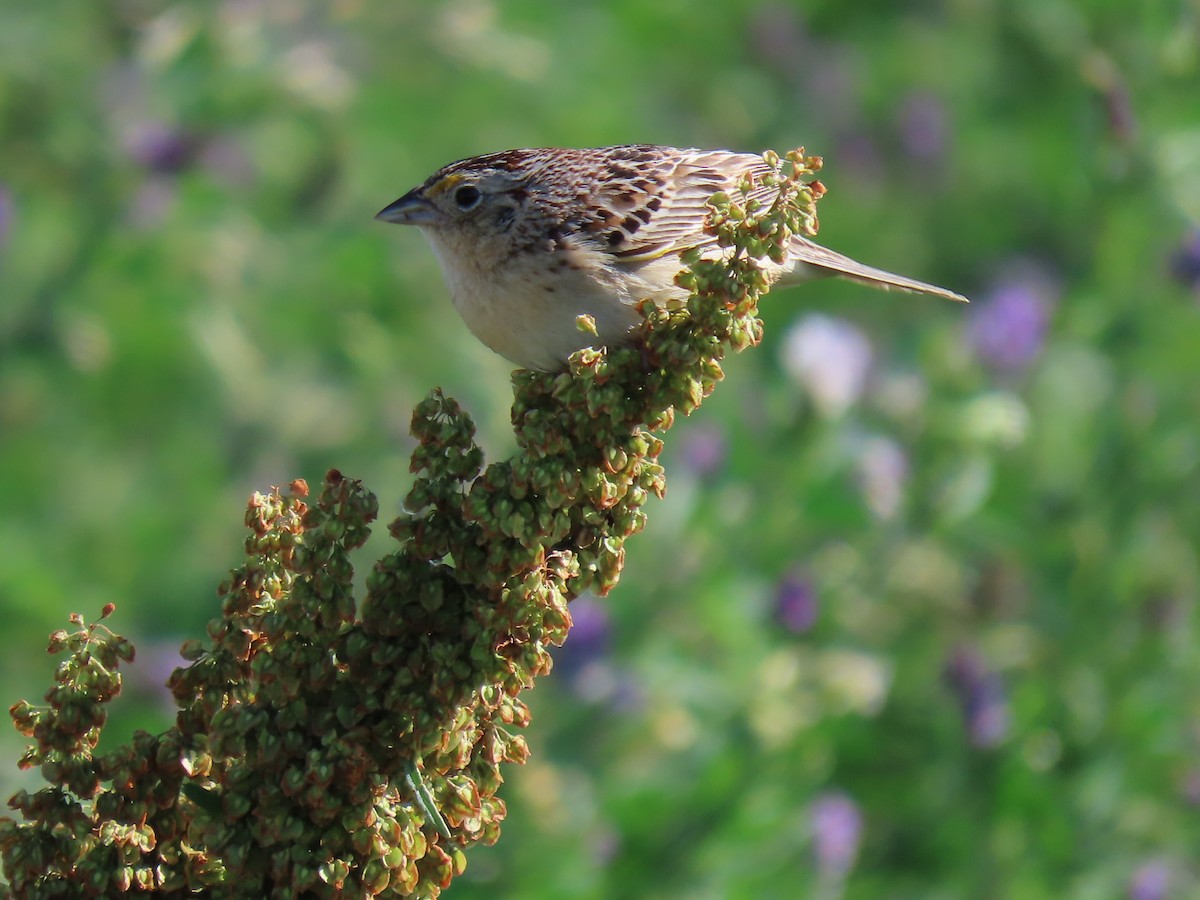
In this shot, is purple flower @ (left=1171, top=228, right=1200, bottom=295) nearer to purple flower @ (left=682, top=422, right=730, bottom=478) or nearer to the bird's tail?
purple flower @ (left=682, top=422, right=730, bottom=478)

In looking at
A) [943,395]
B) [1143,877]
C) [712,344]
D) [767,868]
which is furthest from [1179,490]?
[712,344]

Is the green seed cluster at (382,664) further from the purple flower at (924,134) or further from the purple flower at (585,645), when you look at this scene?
the purple flower at (924,134)

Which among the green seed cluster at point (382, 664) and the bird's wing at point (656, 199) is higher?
the bird's wing at point (656, 199)

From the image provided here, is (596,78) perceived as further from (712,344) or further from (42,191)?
(712,344)

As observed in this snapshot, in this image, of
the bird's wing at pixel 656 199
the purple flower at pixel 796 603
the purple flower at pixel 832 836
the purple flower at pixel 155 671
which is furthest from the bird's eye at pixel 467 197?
the purple flower at pixel 155 671

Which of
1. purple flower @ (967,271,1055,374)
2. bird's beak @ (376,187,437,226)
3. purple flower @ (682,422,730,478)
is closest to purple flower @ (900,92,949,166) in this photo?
purple flower @ (967,271,1055,374)
